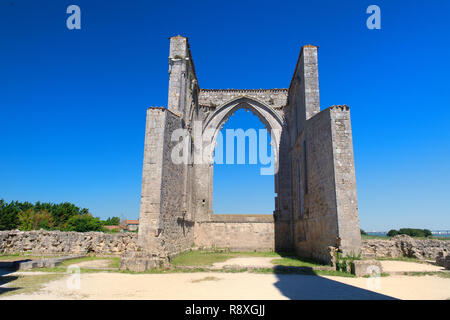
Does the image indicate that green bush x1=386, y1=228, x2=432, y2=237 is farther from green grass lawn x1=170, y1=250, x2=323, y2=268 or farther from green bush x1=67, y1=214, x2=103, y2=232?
green bush x1=67, y1=214, x2=103, y2=232

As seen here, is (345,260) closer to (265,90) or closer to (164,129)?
(164,129)

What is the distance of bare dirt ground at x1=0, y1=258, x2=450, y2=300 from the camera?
4871 mm

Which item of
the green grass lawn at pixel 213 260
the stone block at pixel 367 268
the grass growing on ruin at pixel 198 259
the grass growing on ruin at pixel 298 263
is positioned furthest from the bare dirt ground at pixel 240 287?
the grass growing on ruin at pixel 198 259

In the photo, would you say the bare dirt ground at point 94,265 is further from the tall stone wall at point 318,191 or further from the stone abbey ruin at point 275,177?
the tall stone wall at point 318,191

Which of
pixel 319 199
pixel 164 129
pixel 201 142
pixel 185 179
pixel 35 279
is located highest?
Result: pixel 201 142

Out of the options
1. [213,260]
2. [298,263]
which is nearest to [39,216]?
[213,260]

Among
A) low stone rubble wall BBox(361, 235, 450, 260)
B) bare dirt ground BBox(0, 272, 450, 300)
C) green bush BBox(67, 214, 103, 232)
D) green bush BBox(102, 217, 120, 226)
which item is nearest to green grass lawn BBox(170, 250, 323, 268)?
bare dirt ground BBox(0, 272, 450, 300)

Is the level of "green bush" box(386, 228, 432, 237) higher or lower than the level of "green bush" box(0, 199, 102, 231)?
lower

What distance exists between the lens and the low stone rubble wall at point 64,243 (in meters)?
12.3

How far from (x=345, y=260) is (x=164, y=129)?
676 centimetres

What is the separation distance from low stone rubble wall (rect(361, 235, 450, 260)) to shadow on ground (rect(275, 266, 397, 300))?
687 centimetres

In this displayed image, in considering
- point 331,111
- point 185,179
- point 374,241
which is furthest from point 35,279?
point 374,241

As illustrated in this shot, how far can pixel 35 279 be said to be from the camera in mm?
6469
